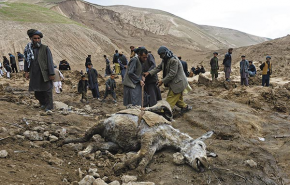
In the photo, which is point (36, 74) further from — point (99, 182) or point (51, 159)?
point (99, 182)

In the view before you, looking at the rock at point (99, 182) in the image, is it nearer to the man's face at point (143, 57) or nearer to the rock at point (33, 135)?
the rock at point (33, 135)

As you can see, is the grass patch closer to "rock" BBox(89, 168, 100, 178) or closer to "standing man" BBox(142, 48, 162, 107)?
"standing man" BBox(142, 48, 162, 107)

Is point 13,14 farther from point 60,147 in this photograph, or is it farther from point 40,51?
point 60,147

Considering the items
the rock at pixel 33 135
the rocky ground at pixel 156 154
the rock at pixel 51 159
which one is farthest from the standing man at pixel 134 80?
the rock at pixel 51 159

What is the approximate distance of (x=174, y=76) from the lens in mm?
5586

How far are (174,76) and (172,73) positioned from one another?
3.4 inches

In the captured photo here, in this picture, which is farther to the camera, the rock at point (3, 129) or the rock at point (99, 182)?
the rock at point (3, 129)

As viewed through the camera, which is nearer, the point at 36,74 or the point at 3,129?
the point at 3,129

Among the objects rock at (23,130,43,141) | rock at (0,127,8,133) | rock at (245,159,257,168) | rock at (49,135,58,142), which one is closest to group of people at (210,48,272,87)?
rock at (245,159,257,168)

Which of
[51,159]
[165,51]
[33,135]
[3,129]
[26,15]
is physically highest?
[26,15]

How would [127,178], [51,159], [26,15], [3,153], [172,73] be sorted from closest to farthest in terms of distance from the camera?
[3,153]
[127,178]
[51,159]
[172,73]
[26,15]

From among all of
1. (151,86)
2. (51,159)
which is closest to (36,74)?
(151,86)

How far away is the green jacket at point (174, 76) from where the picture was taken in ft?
18.2

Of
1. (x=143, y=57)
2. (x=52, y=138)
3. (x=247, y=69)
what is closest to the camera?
(x=52, y=138)
